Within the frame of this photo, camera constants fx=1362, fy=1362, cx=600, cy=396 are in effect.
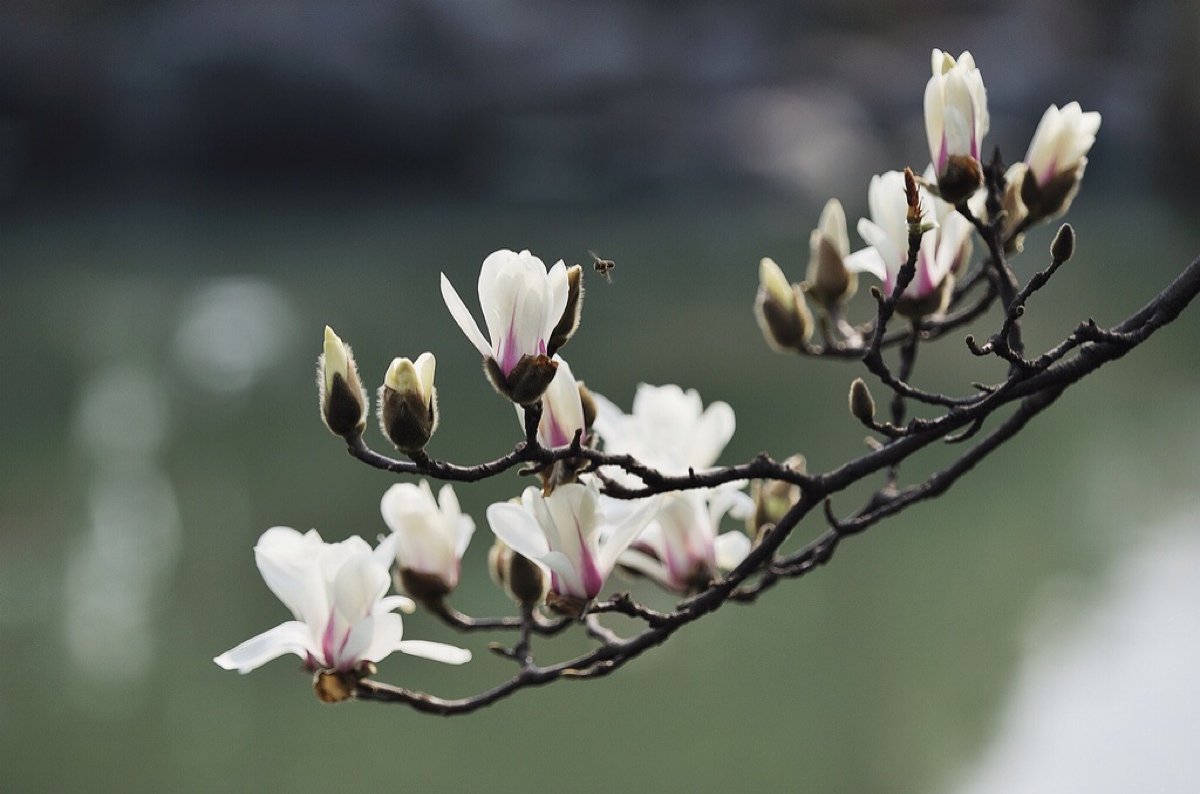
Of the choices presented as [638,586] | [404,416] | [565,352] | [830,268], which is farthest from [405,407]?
[565,352]

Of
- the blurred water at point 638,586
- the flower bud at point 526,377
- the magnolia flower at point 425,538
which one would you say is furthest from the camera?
the blurred water at point 638,586

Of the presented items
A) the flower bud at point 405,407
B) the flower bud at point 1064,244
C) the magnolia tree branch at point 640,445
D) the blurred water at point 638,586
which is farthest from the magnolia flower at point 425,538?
the blurred water at point 638,586

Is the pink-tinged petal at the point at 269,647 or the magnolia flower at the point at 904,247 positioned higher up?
the magnolia flower at the point at 904,247

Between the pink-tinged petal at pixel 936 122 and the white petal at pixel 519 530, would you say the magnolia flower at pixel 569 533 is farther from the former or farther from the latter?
the pink-tinged petal at pixel 936 122

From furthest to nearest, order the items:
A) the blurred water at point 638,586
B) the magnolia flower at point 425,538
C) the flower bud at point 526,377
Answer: the blurred water at point 638,586 → the magnolia flower at point 425,538 → the flower bud at point 526,377

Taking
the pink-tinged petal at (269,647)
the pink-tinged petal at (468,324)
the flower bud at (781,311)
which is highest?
the flower bud at (781,311)

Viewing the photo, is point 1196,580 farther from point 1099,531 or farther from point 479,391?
point 479,391

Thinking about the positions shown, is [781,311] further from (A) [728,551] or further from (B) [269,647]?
(B) [269,647]
